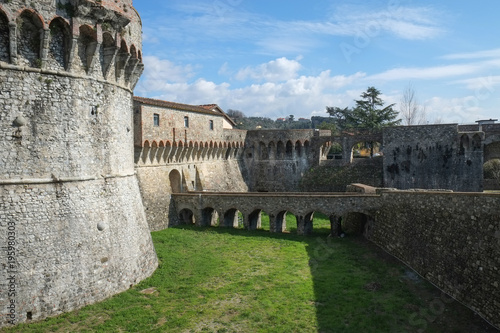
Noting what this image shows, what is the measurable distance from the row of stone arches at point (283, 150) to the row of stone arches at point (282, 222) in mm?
10414

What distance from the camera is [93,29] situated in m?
14.6

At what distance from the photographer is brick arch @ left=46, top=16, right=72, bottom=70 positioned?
45.1 ft

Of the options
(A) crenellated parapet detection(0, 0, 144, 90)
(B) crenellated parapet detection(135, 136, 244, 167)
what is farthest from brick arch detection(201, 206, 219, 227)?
(A) crenellated parapet detection(0, 0, 144, 90)

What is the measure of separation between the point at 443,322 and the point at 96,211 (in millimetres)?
13716

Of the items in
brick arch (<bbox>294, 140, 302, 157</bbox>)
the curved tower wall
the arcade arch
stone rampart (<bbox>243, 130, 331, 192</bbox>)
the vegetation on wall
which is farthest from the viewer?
brick arch (<bbox>294, 140, 302, 157</bbox>)

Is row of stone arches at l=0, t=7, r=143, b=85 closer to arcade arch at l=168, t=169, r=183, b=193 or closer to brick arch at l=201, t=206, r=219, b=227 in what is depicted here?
brick arch at l=201, t=206, r=219, b=227

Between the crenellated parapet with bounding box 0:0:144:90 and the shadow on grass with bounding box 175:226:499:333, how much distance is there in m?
13.2

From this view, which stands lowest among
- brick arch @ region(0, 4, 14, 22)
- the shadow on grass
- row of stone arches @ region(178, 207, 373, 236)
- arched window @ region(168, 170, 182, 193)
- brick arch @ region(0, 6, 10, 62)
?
the shadow on grass

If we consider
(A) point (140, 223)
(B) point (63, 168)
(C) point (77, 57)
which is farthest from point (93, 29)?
(A) point (140, 223)

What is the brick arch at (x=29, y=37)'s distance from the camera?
509 inches

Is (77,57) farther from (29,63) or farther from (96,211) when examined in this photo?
(96,211)

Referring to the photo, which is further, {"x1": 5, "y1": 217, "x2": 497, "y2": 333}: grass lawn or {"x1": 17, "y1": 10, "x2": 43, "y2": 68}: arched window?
{"x1": 5, "y1": 217, "x2": 497, "y2": 333}: grass lawn

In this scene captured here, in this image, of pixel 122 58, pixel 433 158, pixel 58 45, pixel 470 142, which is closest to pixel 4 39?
pixel 58 45

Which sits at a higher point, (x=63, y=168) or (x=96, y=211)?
(x=63, y=168)
